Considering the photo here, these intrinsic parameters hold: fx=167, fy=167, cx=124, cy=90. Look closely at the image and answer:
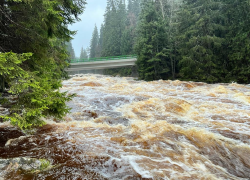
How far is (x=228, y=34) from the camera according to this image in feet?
66.2

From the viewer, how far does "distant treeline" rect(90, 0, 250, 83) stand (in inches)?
749

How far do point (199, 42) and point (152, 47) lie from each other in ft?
22.7

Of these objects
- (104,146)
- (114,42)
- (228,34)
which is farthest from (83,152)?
(114,42)

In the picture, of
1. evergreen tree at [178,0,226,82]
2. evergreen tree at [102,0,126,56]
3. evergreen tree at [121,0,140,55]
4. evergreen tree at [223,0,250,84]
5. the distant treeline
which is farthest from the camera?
evergreen tree at [102,0,126,56]

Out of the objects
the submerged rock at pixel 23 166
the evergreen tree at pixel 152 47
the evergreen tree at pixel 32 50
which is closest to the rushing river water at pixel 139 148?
the submerged rock at pixel 23 166

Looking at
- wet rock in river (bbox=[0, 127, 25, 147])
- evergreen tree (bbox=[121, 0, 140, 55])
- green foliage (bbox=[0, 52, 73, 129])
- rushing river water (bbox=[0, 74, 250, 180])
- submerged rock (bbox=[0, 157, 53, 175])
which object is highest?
evergreen tree (bbox=[121, 0, 140, 55])

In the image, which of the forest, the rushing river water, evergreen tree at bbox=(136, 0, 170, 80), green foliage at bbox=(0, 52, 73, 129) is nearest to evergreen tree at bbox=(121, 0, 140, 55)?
evergreen tree at bbox=(136, 0, 170, 80)

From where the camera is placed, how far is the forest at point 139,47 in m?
3.45

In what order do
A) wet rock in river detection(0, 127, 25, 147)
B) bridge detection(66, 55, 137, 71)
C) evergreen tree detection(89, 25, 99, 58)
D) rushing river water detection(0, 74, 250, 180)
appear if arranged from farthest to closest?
evergreen tree detection(89, 25, 99, 58)
bridge detection(66, 55, 137, 71)
wet rock in river detection(0, 127, 25, 147)
rushing river water detection(0, 74, 250, 180)

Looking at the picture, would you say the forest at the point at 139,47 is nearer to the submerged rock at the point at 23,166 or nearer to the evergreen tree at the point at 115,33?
the submerged rock at the point at 23,166

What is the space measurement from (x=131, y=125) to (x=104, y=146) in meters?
1.90

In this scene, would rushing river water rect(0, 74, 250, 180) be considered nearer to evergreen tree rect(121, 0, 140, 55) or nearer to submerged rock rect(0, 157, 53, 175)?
submerged rock rect(0, 157, 53, 175)

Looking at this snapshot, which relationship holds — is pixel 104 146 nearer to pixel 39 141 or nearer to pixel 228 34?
pixel 39 141

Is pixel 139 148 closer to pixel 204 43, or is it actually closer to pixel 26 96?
pixel 26 96
